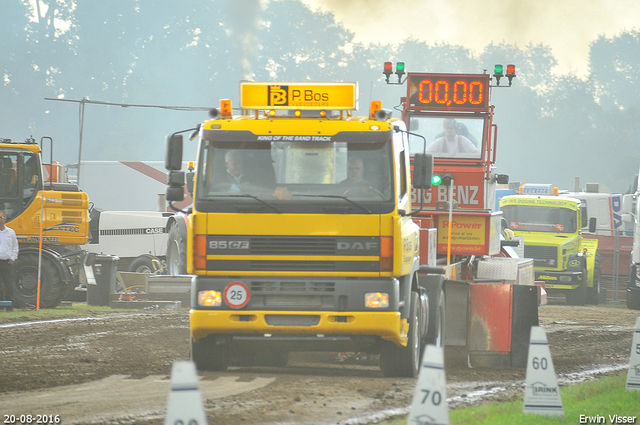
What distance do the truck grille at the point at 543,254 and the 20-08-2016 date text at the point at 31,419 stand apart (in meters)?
22.0

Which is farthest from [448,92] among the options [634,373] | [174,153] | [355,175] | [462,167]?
[634,373]

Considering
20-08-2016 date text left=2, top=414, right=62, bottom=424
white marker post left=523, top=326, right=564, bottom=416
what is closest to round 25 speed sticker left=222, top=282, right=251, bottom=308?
20-08-2016 date text left=2, top=414, right=62, bottom=424

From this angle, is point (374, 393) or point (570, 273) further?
point (570, 273)

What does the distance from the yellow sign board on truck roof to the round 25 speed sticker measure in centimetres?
187

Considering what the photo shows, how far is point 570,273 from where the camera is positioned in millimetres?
28109

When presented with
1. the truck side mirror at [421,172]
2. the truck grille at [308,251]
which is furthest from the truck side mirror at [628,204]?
the truck grille at [308,251]

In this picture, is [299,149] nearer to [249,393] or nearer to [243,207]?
[243,207]

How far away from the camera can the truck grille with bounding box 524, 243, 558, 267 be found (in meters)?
28.2

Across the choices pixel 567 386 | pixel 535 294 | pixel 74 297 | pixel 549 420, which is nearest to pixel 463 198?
pixel 535 294

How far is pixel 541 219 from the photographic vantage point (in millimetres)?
28781

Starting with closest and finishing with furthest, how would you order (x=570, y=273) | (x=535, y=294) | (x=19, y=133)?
1. (x=535, y=294)
2. (x=570, y=273)
3. (x=19, y=133)

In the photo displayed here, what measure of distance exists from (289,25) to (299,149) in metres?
77.1

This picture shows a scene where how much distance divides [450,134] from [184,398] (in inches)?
455

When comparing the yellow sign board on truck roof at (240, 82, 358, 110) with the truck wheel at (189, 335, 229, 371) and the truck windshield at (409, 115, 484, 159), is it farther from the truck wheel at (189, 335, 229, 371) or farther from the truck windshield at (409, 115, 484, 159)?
the truck windshield at (409, 115, 484, 159)
